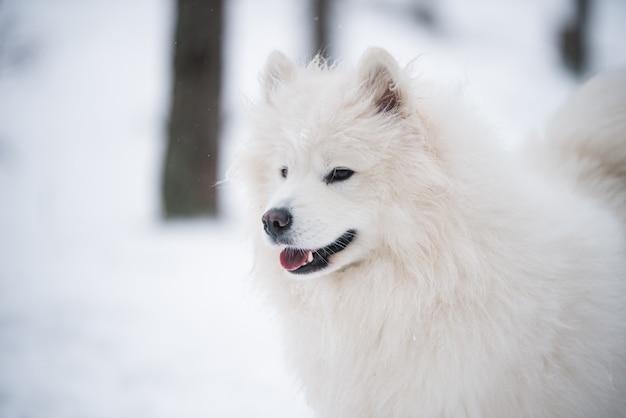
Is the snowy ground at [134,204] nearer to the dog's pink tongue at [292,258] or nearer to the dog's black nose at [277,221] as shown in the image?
the dog's pink tongue at [292,258]

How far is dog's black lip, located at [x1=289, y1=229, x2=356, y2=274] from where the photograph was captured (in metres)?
2.48

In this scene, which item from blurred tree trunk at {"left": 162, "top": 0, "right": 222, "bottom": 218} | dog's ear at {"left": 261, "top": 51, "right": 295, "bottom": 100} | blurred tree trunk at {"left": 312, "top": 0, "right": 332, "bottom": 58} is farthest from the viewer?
blurred tree trunk at {"left": 312, "top": 0, "right": 332, "bottom": 58}

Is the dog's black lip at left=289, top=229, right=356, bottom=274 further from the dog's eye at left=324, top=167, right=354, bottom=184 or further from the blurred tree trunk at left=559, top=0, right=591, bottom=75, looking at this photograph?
the blurred tree trunk at left=559, top=0, right=591, bottom=75

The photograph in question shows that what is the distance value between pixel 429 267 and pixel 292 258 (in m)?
0.73

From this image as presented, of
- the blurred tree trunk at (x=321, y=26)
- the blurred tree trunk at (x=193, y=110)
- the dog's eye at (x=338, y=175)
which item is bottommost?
the dog's eye at (x=338, y=175)

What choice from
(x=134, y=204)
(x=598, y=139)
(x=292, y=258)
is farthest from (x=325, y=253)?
(x=134, y=204)

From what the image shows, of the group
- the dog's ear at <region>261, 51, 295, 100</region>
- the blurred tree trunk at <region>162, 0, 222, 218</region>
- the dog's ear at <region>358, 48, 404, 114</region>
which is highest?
the blurred tree trunk at <region>162, 0, 222, 218</region>

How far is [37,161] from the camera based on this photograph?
42.6 ft

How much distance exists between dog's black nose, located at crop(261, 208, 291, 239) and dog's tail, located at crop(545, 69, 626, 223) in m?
2.09

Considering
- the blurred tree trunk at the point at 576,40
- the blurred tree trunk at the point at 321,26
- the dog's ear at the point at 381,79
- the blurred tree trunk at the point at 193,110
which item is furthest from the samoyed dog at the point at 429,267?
the blurred tree trunk at the point at 576,40

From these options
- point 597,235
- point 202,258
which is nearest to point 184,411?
point 597,235

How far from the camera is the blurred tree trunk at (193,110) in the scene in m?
7.93

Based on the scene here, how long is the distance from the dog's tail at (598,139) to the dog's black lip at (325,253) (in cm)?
179

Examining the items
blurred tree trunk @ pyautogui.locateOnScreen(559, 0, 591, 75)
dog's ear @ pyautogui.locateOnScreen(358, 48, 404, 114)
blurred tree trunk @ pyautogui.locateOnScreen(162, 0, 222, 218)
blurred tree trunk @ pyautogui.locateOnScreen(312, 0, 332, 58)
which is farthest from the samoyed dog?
blurred tree trunk @ pyautogui.locateOnScreen(559, 0, 591, 75)
